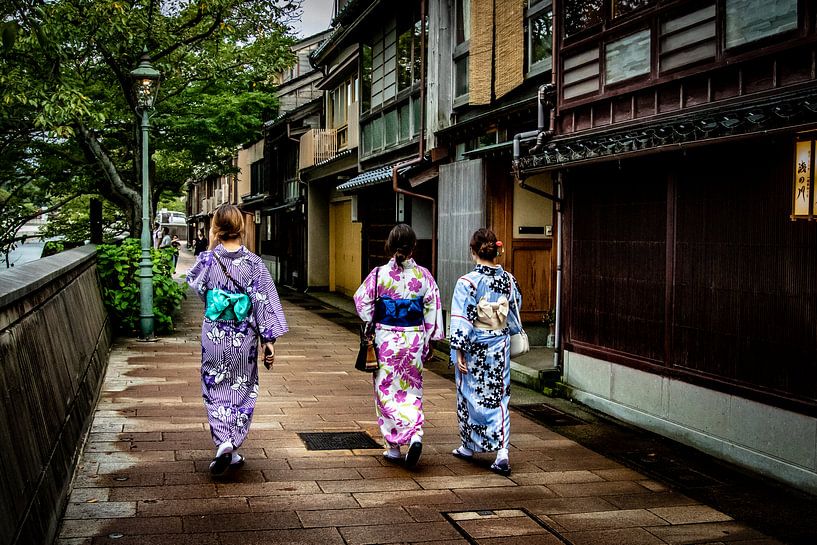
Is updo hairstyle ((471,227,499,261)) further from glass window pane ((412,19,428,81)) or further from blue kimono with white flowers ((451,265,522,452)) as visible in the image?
glass window pane ((412,19,428,81))

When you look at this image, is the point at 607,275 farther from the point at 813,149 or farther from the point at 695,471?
the point at 813,149

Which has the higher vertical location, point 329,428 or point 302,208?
point 302,208

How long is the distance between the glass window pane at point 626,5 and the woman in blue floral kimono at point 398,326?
4050mm

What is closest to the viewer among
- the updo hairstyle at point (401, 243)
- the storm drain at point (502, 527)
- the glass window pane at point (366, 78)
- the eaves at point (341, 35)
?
the storm drain at point (502, 527)

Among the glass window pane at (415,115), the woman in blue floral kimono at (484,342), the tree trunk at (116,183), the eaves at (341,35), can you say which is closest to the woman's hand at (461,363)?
the woman in blue floral kimono at (484,342)

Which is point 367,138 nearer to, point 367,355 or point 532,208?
point 532,208

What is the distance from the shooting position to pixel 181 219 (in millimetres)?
89062

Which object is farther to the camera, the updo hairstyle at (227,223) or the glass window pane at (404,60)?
the glass window pane at (404,60)

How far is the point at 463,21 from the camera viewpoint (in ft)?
51.0

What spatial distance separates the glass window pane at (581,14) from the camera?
33.2ft

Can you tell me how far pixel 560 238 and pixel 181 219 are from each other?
8229 centimetres

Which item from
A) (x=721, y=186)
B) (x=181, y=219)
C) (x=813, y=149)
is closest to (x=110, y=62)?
(x=721, y=186)

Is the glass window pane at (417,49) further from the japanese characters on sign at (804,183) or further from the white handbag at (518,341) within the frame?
the japanese characters on sign at (804,183)

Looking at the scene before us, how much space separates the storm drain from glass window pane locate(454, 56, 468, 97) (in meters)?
10.6
